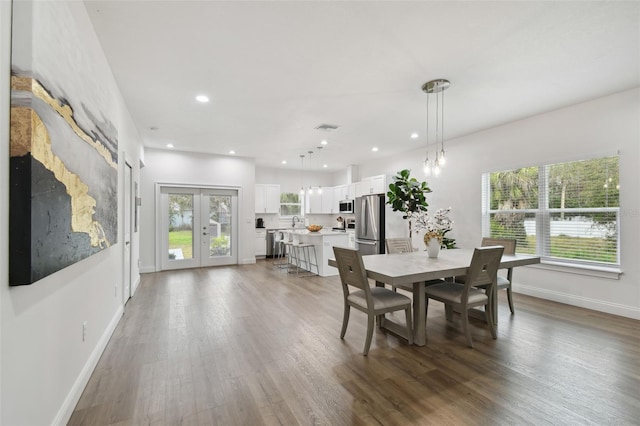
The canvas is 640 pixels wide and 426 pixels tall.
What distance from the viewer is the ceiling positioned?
87.8 inches

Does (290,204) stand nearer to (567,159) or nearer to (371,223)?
(371,223)

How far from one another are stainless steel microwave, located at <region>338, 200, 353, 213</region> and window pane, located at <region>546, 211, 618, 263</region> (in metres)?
4.88

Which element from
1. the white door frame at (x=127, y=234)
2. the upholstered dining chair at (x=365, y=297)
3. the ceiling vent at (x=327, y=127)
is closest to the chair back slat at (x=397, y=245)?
the upholstered dining chair at (x=365, y=297)

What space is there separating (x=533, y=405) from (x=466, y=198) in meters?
4.12

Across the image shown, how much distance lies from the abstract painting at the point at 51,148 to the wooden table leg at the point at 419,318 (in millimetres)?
2754

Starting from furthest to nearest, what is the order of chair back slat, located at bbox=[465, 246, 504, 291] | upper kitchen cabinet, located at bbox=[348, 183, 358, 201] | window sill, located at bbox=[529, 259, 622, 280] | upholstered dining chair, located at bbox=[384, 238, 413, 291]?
upper kitchen cabinet, located at bbox=[348, 183, 358, 201]
upholstered dining chair, located at bbox=[384, 238, 413, 291]
window sill, located at bbox=[529, 259, 622, 280]
chair back slat, located at bbox=[465, 246, 504, 291]

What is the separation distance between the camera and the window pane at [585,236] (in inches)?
151

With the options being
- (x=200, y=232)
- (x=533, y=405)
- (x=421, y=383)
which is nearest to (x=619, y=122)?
(x=533, y=405)

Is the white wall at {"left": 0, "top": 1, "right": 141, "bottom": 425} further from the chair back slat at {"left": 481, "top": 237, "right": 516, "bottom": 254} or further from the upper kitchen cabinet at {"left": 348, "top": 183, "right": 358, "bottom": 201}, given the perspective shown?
the upper kitchen cabinet at {"left": 348, "top": 183, "right": 358, "bottom": 201}

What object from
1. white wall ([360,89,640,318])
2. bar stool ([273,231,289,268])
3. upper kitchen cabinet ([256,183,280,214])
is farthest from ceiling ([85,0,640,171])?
upper kitchen cabinet ([256,183,280,214])

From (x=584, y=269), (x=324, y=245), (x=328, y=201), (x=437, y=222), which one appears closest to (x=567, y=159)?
(x=584, y=269)

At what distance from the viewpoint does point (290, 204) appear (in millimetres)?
9641

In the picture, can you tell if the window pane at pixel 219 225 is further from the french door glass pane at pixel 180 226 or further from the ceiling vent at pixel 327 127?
the ceiling vent at pixel 327 127

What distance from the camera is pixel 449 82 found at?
10.9ft
